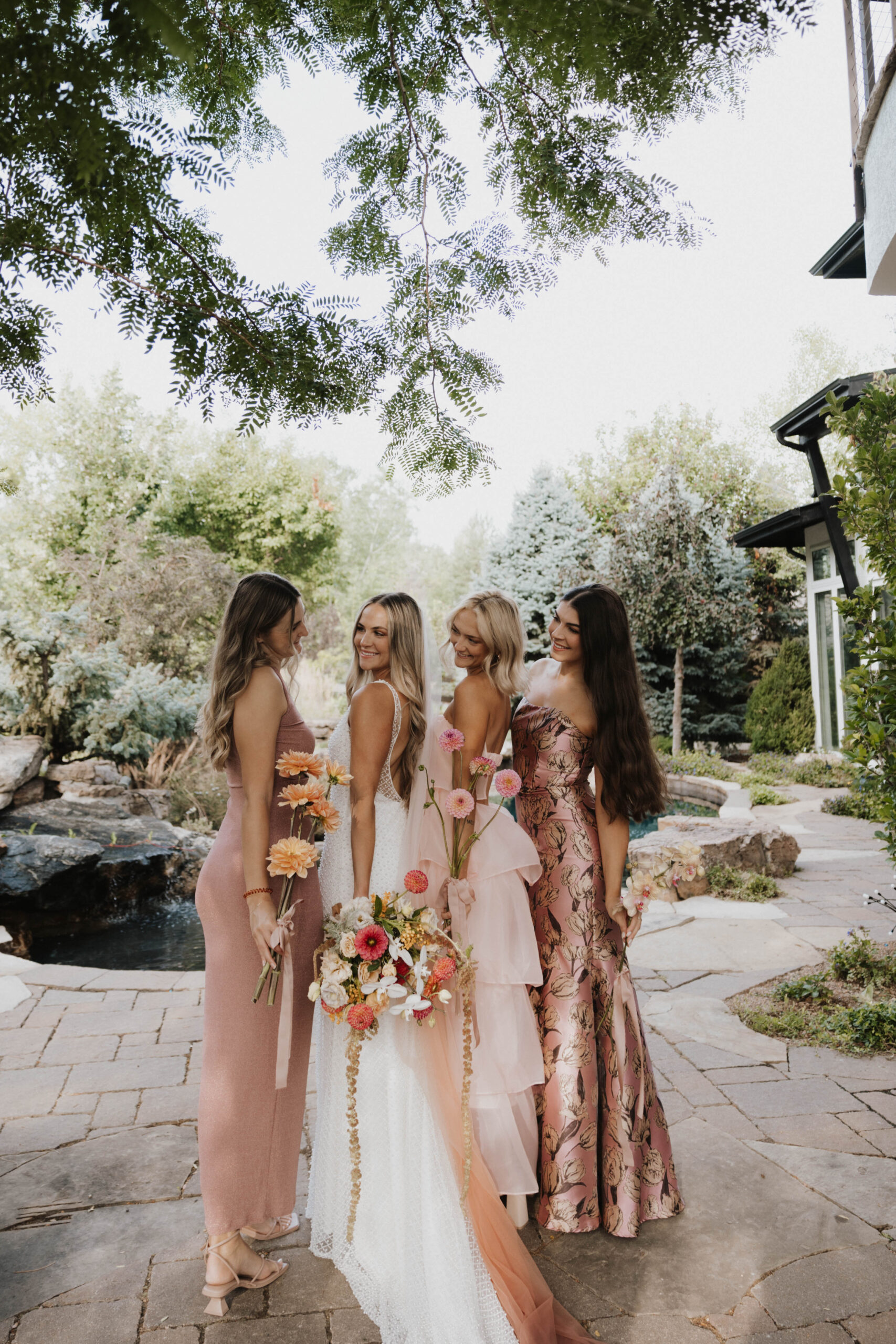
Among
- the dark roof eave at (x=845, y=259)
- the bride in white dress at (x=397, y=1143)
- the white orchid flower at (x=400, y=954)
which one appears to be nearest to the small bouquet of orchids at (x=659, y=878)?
the bride in white dress at (x=397, y=1143)

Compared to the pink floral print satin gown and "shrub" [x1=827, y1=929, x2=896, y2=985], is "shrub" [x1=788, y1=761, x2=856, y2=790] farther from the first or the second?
the pink floral print satin gown

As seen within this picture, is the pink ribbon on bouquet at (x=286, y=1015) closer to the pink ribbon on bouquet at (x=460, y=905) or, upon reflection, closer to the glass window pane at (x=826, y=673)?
the pink ribbon on bouquet at (x=460, y=905)

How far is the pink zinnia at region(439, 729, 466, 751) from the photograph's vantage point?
2.55 meters

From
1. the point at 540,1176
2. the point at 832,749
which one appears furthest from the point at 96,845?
the point at 832,749

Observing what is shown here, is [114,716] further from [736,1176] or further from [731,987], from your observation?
[736,1176]

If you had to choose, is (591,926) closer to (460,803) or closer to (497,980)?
(497,980)

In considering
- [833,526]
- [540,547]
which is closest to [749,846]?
[833,526]

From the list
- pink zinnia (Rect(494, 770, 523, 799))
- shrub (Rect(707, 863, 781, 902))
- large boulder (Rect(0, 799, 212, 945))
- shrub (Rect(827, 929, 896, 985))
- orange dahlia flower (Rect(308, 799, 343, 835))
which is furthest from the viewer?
large boulder (Rect(0, 799, 212, 945))

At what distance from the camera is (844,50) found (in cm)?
473

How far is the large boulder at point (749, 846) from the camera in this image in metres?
7.34

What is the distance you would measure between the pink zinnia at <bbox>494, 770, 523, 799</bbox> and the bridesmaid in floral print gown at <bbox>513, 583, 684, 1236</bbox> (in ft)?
1.12

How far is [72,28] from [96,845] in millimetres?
7343

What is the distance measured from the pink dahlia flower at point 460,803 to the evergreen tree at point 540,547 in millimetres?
15886

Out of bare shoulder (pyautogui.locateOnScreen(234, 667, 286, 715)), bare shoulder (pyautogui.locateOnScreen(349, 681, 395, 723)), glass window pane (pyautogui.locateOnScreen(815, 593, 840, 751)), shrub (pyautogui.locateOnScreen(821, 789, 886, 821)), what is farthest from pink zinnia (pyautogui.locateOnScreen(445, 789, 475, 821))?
glass window pane (pyautogui.locateOnScreen(815, 593, 840, 751))
